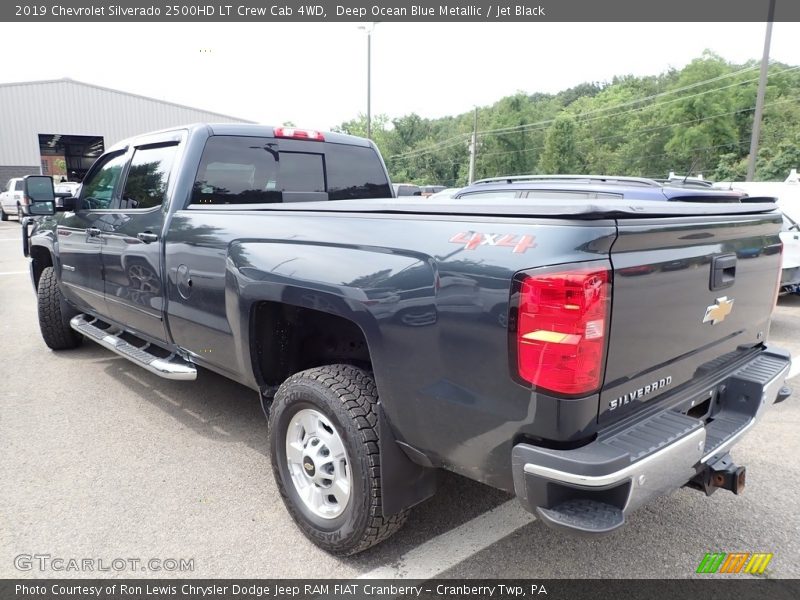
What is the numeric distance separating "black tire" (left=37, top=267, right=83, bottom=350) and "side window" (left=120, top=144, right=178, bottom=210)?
1921mm

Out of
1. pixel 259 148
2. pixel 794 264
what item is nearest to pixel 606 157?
pixel 794 264

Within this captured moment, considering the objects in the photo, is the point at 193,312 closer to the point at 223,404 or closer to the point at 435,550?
the point at 223,404

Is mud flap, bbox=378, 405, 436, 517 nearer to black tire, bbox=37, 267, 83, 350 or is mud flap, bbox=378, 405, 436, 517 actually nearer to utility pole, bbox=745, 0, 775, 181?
black tire, bbox=37, 267, 83, 350

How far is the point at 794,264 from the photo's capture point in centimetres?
795

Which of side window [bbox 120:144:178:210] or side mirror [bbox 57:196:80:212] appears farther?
side mirror [bbox 57:196:80:212]

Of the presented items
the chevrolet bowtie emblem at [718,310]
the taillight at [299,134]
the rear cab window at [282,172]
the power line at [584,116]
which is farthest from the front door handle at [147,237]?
the power line at [584,116]

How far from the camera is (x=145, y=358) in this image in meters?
3.97

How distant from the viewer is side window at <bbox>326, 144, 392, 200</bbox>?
4512mm

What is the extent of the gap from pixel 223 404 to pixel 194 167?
1.87m

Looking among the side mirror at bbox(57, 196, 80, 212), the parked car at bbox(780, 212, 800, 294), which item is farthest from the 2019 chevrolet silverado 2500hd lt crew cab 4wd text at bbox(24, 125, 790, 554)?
the parked car at bbox(780, 212, 800, 294)

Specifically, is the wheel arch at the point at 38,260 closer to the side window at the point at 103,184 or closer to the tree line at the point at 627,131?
the side window at the point at 103,184

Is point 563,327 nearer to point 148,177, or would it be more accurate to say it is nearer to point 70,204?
point 148,177

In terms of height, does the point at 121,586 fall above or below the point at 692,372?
below

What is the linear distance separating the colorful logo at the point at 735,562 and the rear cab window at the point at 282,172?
3.28 m
